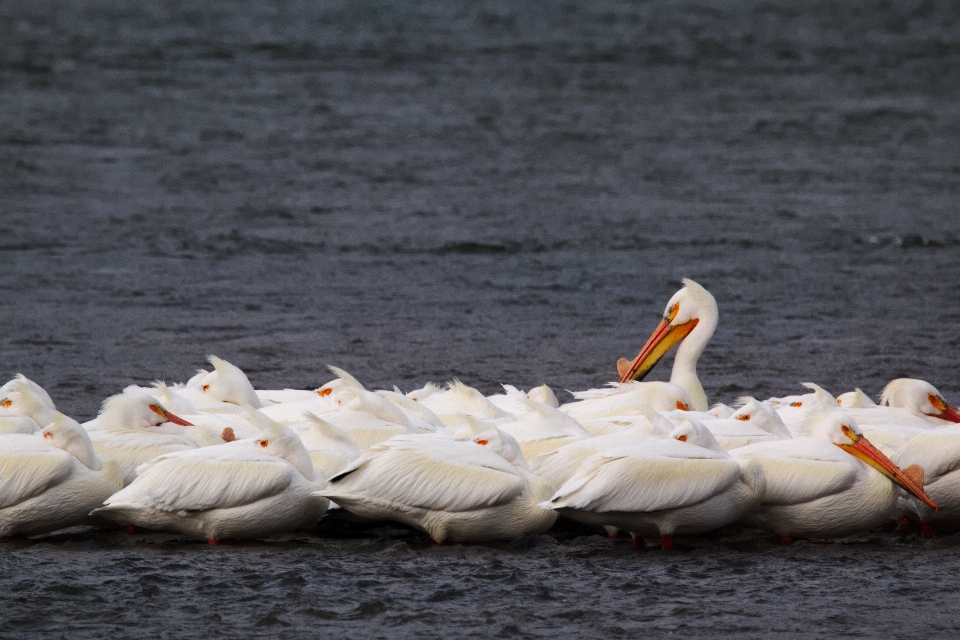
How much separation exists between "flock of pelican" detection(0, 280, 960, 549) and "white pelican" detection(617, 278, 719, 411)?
1245mm

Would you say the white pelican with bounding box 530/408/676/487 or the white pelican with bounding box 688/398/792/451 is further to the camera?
the white pelican with bounding box 688/398/792/451

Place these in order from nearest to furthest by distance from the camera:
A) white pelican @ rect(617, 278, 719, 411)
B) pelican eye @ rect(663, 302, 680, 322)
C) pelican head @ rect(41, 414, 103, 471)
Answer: pelican head @ rect(41, 414, 103, 471)
white pelican @ rect(617, 278, 719, 411)
pelican eye @ rect(663, 302, 680, 322)

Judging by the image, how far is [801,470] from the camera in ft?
17.3

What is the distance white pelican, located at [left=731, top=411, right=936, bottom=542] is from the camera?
17.2 feet

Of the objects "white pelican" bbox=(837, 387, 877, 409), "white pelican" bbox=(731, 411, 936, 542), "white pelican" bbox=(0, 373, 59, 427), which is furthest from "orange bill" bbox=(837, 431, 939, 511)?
"white pelican" bbox=(0, 373, 59, 427)

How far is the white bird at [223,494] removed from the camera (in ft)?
16.5

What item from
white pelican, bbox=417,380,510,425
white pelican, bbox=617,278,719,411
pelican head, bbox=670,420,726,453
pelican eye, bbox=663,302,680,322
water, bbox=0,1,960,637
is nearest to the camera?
water, bbox=0,1,960,637

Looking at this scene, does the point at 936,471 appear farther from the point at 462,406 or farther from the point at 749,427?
the point at 462,406

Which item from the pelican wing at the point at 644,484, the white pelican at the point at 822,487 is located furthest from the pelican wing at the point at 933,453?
the pelican wing at the point at 644,484

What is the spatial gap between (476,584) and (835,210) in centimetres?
822

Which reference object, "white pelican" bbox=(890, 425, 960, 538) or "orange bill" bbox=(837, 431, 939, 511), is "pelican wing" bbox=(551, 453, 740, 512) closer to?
"orange bill" bbox=(837, 431, 939, 511)

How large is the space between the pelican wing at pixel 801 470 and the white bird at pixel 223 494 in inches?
58.6

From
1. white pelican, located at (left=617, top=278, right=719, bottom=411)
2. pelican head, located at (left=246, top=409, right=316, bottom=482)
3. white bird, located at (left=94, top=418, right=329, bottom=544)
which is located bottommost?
white bird, located at (left=94, top=418, right=329, bottom=544)

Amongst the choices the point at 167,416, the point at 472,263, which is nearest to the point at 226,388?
the point at 167,416
